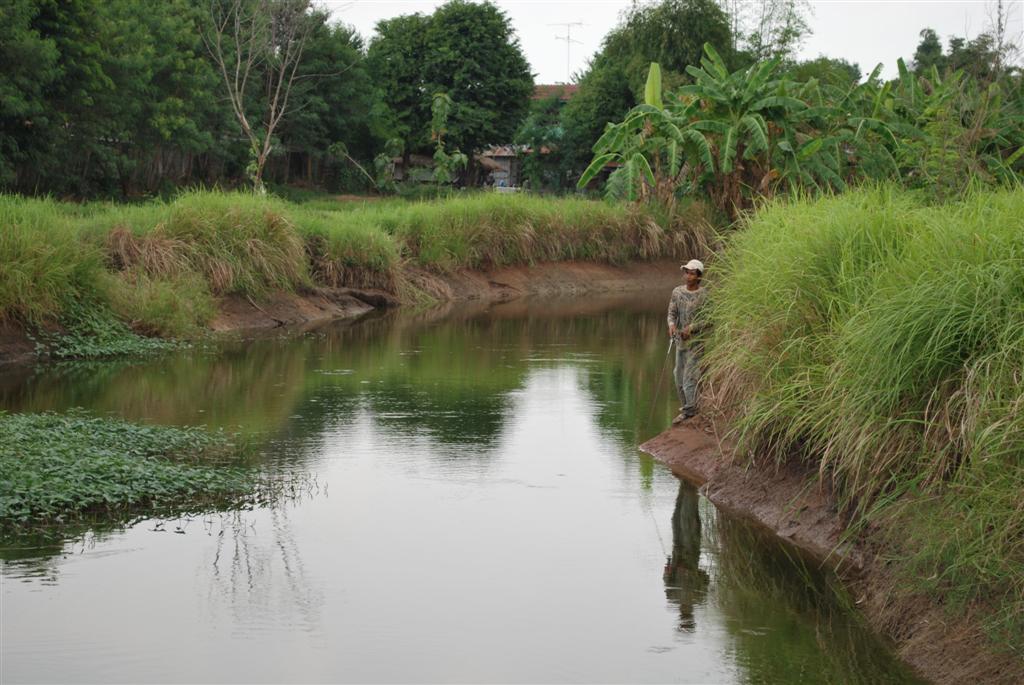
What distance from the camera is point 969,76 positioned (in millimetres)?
19297

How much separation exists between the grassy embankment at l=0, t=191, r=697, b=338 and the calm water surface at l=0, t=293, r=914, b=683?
4.05 m

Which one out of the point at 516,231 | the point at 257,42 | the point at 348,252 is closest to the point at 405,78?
the point at 257,42

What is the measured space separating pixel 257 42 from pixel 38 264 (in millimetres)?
37510

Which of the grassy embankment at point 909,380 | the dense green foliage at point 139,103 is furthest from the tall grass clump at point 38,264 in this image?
the dense green foliage at point 139,103

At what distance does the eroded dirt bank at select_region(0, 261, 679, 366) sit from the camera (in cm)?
2482

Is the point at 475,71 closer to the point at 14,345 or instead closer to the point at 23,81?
the point at 23,81

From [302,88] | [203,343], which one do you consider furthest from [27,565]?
[302,88]

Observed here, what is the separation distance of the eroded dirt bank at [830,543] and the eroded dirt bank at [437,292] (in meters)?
10.8

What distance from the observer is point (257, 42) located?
181 ft

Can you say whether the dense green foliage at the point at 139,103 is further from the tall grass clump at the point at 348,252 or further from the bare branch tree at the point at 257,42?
the tall grass clump at the point at 348,252

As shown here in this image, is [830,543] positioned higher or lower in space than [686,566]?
higher

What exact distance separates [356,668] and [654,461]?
6486 millimetres

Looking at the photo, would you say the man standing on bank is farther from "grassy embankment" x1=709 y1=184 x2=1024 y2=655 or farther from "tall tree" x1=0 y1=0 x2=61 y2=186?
"tall tree" x1=0 y1=0 x2=61 y2=186

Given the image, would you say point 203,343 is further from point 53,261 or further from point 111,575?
point 111,575
